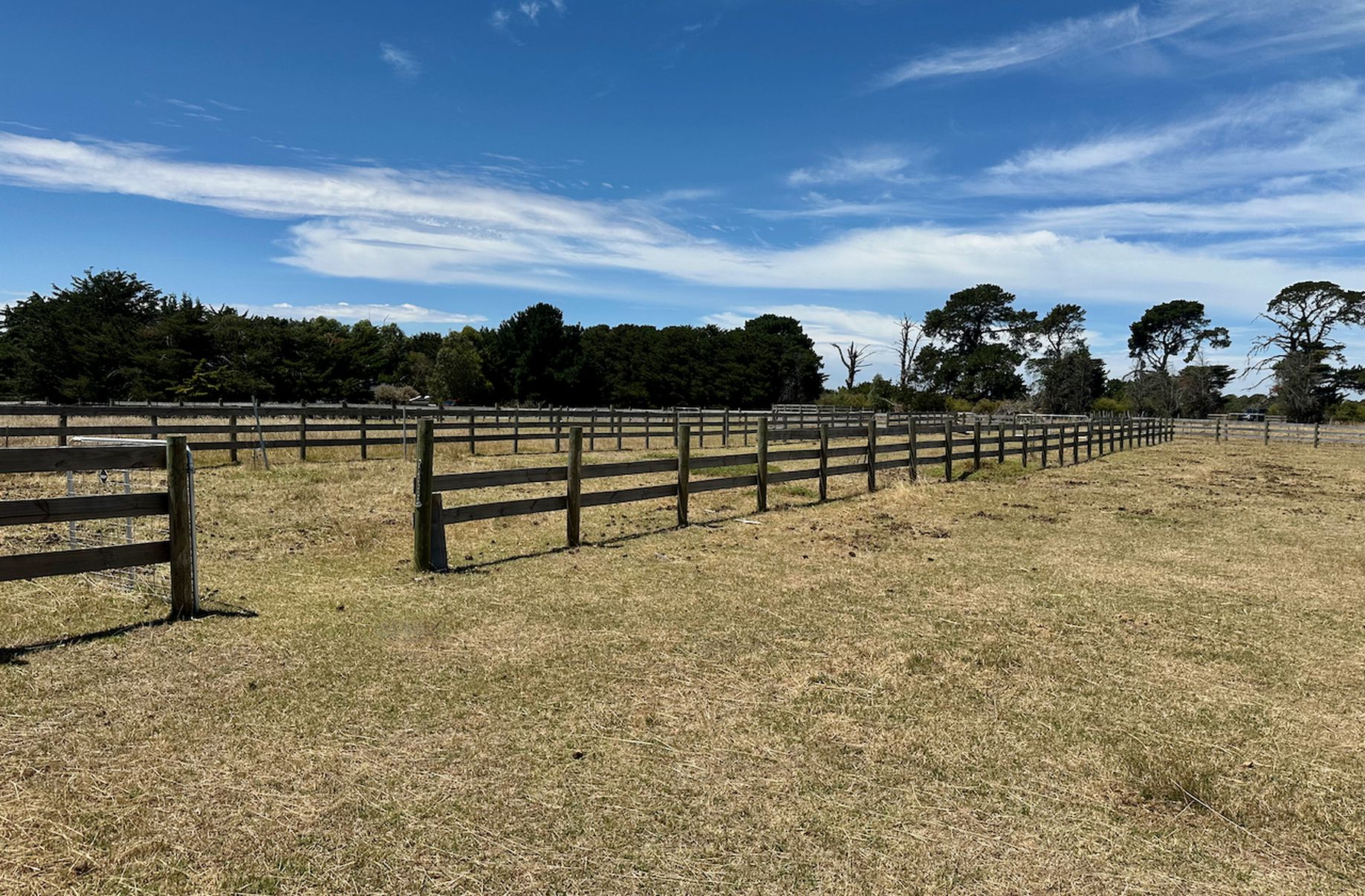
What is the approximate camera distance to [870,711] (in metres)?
4.61

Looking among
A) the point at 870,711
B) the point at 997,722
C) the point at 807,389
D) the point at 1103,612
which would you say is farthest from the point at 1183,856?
the point at 807,389

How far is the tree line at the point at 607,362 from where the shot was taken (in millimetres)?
50719

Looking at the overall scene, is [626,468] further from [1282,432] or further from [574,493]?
[1282,432]

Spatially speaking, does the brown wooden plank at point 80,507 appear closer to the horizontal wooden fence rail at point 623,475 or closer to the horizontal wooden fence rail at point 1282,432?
the horizontal wooden fence rail at point 623,475

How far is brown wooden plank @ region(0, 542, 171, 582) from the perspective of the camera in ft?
16.9

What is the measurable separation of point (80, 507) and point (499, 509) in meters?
3.69

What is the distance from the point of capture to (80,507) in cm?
543

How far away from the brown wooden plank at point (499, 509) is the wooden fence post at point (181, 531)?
2.36 m

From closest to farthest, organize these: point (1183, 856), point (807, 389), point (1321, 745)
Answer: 1. point (1183, 856)
2. point (1321, 745)
3. point (807, 389)

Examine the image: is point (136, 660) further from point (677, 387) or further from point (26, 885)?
point (677, 387)

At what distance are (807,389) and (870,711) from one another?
8746 centimetres

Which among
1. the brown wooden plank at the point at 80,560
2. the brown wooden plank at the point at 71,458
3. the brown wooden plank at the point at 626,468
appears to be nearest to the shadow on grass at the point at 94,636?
the brown wooden plank at the point at 80,560

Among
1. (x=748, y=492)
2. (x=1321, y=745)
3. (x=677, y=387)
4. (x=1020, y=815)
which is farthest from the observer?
(x=677, y=387)

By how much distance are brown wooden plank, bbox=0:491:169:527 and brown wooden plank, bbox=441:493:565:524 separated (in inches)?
103
